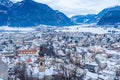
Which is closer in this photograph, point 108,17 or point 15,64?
point 15,64

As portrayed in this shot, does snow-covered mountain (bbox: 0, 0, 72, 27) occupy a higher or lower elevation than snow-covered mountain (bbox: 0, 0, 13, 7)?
lower

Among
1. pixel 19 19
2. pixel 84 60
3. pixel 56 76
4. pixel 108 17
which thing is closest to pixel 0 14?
pixel 19 19

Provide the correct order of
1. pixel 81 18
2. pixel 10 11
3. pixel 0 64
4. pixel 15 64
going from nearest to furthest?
pixel 0 64 → pixel 15 64 → pixel 10 11 → pixel 81 18

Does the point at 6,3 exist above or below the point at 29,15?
above

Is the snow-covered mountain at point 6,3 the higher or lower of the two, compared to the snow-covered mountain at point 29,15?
higher

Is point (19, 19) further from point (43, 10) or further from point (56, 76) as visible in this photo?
point (56, 76)

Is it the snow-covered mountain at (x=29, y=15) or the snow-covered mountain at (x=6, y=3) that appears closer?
the snow-covered mountain at (x=29, y=15)

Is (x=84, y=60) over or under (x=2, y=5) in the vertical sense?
under

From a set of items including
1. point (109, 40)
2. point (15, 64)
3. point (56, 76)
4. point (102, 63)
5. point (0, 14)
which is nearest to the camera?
point (56, 76)

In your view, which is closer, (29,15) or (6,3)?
(29,15)

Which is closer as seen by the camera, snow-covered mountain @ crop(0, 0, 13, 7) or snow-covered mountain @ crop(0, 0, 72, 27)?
snow-covered mountain @ crop(0, 0, 72, 27)
